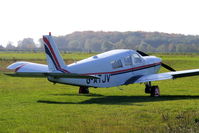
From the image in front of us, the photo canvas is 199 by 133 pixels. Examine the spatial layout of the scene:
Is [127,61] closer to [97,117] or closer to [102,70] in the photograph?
[102,70]

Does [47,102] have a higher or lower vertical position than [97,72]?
lower

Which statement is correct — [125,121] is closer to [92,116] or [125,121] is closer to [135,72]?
[92,116]

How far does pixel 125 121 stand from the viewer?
46.1ft

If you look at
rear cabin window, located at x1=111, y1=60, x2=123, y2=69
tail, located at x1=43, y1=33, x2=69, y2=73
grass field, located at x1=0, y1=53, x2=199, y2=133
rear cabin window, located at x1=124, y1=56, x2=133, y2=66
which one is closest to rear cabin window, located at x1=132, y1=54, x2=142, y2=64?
rear cabin window, located at x1=124, y1=56, x2=133, y2=66

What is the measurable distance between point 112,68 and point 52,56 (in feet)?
10.8

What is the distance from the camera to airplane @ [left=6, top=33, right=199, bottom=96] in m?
20.1

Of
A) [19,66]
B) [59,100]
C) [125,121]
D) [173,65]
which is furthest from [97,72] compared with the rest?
[173,65]

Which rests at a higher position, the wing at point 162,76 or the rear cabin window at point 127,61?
the rear cabin window at point 127,61

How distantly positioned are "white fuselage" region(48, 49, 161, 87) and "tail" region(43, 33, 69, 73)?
44cm

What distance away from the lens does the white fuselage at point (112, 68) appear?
20453mm

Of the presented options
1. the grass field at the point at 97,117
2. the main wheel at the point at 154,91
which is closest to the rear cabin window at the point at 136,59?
the main wheel at the point at 154,91

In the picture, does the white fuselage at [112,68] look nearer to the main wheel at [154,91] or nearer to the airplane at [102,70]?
the airplane at [102,70]

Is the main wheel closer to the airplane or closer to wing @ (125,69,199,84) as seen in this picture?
the airplane

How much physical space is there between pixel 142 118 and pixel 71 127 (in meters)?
2.76
